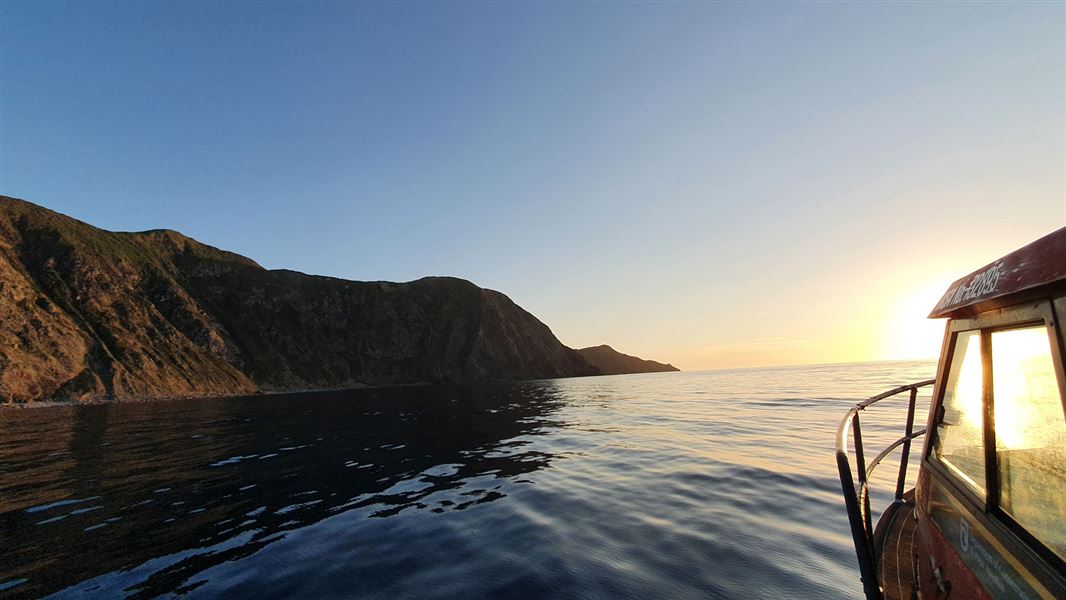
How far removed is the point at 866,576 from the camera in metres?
3.23

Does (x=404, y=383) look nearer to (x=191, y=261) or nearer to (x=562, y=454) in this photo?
(x=191, y=261)

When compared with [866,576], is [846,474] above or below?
above

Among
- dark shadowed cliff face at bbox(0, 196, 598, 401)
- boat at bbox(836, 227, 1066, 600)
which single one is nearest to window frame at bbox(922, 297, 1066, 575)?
boat at bbox(836, 227, 1066, 600)

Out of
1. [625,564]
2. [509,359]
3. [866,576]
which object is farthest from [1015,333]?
[509,359]

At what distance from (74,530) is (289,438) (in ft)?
50.5

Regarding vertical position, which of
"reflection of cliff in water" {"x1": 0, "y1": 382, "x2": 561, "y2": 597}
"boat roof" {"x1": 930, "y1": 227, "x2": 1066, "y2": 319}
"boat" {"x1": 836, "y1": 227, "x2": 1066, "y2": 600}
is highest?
"boat roof" {"x1": 930, "y1": 227, "x2": 1066, "y2": 319}

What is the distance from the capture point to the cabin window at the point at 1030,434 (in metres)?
2.76

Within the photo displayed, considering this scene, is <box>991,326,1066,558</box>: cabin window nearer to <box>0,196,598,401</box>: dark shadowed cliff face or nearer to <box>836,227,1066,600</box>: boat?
<box>836,227,1066,600</box>: boat

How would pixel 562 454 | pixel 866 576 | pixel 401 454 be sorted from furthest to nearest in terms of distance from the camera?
pixel 401 454, pixel 562 454, pixel 866 576

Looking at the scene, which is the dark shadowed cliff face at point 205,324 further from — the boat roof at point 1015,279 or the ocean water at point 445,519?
the boat roof at point 1015,279

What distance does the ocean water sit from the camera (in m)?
7.05

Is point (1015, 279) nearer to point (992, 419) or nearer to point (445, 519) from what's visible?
point (992, 419)

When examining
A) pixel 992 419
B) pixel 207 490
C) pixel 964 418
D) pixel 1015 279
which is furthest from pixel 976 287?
pixel 207 490

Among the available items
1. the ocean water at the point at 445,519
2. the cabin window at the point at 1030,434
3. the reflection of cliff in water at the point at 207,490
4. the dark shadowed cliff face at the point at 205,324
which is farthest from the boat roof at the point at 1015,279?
the dark shadowed cliff face at the point at 205,324
